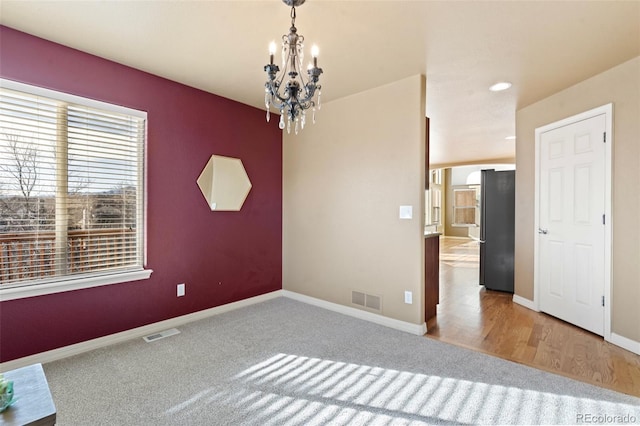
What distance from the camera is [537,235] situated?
378 centimetres

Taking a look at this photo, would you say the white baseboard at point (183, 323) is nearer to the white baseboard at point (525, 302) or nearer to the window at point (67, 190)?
the window at point (67, 190)

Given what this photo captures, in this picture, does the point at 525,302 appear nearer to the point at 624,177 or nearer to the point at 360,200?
the point at 624,177

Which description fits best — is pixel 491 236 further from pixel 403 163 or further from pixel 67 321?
pixel 67 321

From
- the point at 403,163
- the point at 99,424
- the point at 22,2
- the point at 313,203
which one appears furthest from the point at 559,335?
the point at 22,2

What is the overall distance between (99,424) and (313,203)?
2894 mm

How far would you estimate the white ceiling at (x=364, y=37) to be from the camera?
2045mm

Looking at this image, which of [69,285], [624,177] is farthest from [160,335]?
[624,177]

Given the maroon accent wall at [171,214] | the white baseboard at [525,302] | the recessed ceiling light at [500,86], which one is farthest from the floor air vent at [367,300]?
the recessed ceiling light at [500,86]

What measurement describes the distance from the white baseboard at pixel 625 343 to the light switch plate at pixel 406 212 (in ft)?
6.94

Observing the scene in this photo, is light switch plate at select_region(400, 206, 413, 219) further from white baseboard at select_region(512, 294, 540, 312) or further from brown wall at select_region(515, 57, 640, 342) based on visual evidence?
white baseboard at select_region(512, 294, 540, 312)

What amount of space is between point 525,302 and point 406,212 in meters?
2.25

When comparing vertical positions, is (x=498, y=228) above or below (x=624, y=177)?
below

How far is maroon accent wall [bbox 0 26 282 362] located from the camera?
242 centimetres

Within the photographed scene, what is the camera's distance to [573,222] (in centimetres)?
332
